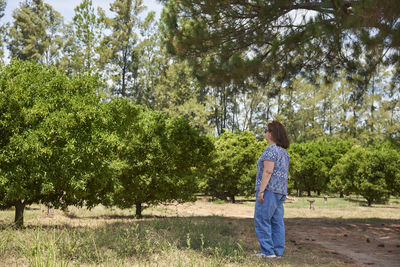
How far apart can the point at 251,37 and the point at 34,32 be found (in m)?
34.0

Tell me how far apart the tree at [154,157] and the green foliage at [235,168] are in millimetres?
8968

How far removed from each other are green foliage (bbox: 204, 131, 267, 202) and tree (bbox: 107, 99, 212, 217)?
8968mm

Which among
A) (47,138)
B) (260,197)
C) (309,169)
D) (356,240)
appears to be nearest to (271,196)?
(260,197)

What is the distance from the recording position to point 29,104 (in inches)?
314

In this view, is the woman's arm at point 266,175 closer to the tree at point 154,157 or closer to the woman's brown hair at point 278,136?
the woman's brown hair at point 278,136

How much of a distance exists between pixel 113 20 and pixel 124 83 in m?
6.17

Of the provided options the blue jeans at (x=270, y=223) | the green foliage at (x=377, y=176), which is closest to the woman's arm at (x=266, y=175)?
the blue jeans at (x=270, y=223)

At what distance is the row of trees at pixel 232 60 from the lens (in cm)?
938

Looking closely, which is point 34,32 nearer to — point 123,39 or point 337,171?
point 123,39

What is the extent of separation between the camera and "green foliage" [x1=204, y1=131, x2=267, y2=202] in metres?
21.3

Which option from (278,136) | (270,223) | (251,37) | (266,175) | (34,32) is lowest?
(270,223)

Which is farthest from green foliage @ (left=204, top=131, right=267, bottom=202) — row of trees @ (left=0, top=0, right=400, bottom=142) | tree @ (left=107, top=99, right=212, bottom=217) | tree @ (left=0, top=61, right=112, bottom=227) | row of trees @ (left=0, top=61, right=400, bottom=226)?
tree @ (left=0, top=61, right=112, bottom=227)

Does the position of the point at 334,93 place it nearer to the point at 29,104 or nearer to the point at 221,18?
the point at 221,18

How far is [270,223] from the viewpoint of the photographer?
5613 mm
